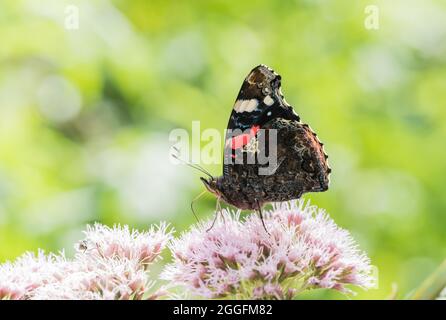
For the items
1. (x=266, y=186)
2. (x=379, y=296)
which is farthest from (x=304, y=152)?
(x=379, y=296)

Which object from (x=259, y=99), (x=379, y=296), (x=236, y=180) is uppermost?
(x=259, y=99)

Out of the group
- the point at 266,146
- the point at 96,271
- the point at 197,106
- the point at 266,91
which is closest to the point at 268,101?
the point at 266,91

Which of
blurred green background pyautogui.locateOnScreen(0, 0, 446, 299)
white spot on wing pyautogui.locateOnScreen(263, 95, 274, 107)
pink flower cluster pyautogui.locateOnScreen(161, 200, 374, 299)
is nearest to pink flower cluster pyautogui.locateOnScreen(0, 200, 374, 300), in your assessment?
pink flower cluster pyautogui.locateOnScreen(161, 200, 374, 299)

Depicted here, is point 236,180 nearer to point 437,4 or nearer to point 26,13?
point 26,13

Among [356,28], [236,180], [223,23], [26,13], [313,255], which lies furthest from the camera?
[223,23]

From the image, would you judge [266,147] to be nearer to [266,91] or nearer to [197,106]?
[266,91]
